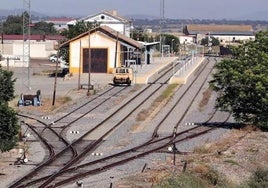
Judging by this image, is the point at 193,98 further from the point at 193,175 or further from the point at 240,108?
the point at 193,175

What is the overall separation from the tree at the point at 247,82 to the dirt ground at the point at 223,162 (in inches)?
90.5

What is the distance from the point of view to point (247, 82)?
31031mm

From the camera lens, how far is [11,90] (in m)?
27.4

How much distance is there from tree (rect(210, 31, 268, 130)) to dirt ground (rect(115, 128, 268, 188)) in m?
2.30

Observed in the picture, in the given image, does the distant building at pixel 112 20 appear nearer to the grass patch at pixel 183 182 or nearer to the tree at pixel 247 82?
the tree at pixel 247 82

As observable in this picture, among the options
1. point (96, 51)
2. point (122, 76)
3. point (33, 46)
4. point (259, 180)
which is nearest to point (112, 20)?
point (33, 46)

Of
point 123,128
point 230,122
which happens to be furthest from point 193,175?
point 230,122

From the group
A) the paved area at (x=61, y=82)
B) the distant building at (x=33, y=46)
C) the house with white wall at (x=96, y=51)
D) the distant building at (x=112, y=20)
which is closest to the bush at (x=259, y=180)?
the paved area at (x=61, y=82)

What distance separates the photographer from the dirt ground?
62.6 feet

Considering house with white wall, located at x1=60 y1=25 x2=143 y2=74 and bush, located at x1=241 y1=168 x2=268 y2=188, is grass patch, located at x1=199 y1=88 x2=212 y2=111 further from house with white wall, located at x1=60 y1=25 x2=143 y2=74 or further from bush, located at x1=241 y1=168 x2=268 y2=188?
bush, located at x1=241 y1=168 x2=268 y2=188

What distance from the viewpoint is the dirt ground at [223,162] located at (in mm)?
19083

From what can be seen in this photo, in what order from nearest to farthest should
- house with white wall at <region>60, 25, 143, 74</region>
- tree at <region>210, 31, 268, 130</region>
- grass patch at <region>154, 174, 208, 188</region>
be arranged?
grass patch at <region>154, 174, 208, 188</region>
tree at <region>210, 31, 268, 130</region>
house with white wall at <region>60, 25, 143, 74</region>

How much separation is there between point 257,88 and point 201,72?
142 feet

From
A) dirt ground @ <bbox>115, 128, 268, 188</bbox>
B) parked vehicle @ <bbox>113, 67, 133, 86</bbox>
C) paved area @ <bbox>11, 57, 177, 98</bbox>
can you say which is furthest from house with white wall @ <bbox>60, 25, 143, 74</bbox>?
dirt ground @ <bbox>115, 128, 268, 188</bbox>
